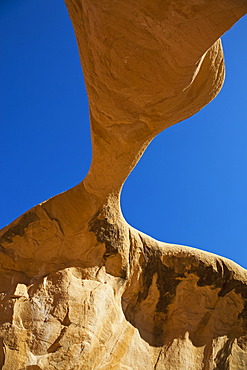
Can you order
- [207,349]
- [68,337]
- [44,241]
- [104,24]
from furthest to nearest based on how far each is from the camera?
[207,349] < [44,241] < [68,337] < [104,24]

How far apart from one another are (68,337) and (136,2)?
361cm

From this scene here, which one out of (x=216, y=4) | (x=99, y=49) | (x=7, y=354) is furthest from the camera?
(x=7, y=354)

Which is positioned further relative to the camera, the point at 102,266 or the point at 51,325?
the point at 102,266

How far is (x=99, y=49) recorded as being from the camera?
288 centimetres

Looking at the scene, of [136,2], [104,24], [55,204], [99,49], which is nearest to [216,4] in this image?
[136,2]

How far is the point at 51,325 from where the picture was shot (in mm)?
4336

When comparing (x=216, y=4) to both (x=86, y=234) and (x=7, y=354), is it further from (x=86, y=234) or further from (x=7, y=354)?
(x=7, y=354)

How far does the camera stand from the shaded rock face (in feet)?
9.35

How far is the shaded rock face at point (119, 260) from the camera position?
2.85m

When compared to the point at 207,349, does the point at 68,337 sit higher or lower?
lower

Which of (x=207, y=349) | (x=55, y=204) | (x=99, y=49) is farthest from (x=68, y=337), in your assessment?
(x=99, y=49)

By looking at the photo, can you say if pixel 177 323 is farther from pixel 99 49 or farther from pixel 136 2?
pixel 136 2

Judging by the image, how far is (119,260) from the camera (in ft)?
16.6

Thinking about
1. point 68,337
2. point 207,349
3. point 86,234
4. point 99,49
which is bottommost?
point 68,337
